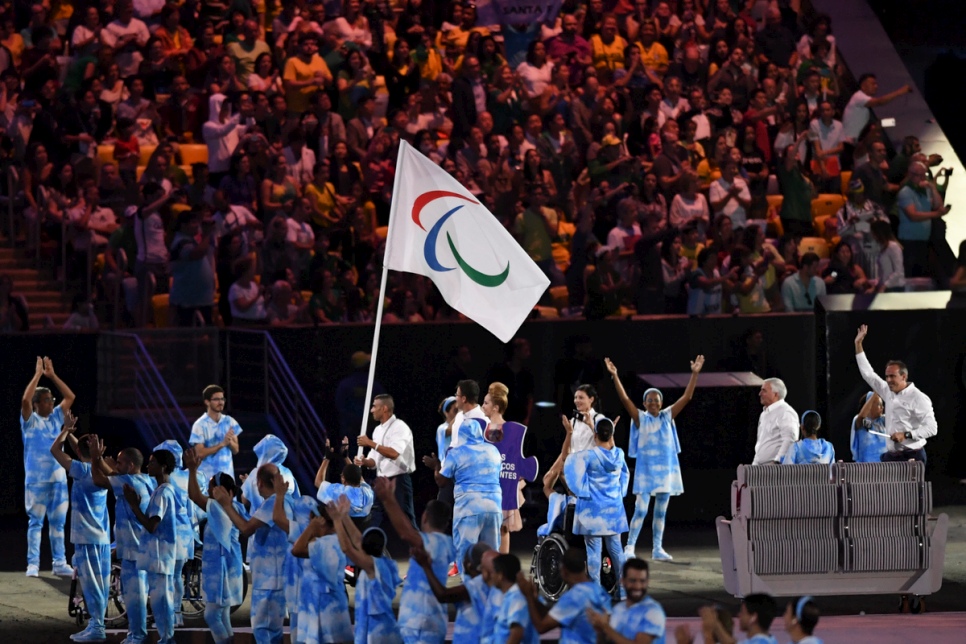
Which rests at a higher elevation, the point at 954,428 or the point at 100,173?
the point at 100,173

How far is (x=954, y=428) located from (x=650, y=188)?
4833 millimetres

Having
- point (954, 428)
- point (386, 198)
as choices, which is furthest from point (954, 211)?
point (386, 198)

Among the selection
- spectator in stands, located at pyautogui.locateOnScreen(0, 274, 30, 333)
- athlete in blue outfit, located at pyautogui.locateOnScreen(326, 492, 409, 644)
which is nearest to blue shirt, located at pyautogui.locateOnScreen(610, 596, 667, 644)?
athlete in blue outfit, located at pyautogui.locateOnScreen(326, 492, 409, 644)

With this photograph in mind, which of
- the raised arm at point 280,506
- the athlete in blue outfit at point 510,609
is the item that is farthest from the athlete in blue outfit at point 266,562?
the athlete in blue outfit at point 510,609

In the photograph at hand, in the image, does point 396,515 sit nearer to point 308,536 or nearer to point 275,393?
point 308,536

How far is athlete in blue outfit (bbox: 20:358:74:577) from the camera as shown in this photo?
17.8 metres

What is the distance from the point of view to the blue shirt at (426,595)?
10898 mm

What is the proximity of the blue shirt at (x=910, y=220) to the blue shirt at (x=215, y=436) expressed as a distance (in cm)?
1078

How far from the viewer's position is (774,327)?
2220 centimetres

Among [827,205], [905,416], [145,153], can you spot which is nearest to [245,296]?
[145,153]

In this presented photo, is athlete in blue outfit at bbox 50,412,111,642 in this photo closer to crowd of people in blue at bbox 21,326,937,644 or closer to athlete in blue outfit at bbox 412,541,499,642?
crowd of people in blue at bbox 21,326,937,644

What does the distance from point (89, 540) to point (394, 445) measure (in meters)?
3.16

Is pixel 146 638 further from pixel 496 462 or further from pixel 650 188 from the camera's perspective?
pixel 650 188

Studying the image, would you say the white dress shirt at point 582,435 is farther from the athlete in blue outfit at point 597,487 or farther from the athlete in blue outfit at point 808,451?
the athlete in blue outfit at point 808,451
